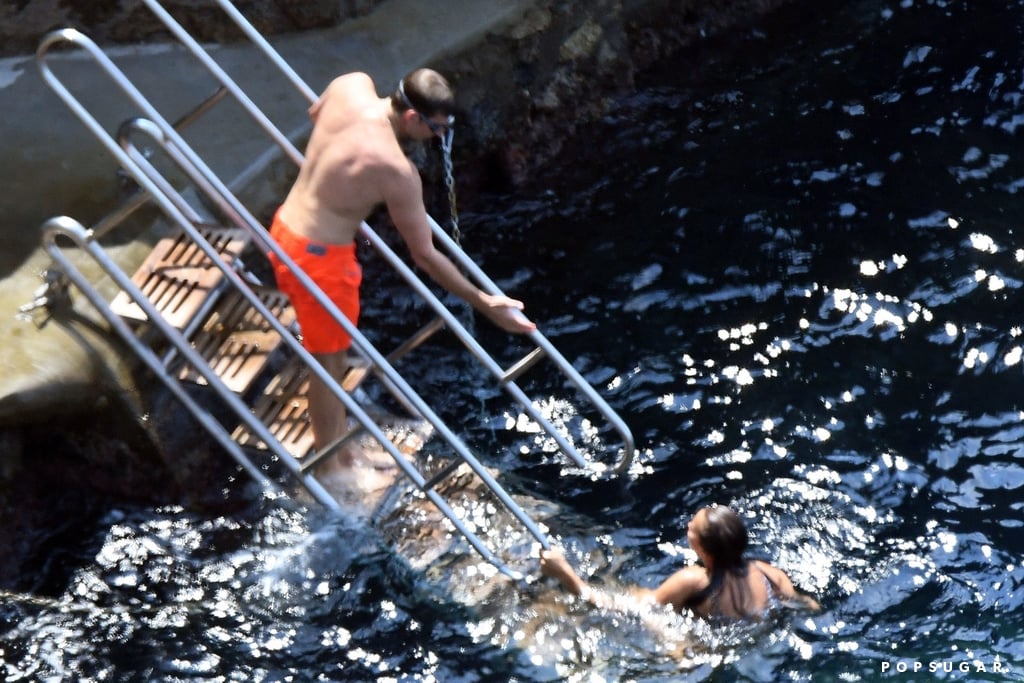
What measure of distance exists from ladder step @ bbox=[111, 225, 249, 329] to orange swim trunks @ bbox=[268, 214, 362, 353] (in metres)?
0.59

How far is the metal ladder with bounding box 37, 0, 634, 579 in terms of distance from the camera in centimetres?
549

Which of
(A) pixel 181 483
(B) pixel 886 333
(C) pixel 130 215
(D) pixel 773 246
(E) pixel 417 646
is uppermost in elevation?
(C) pixel 130 215

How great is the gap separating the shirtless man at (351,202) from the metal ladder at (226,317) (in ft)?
0.60

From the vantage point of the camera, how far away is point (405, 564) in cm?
620

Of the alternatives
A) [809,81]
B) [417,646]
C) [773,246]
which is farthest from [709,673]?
[809,81]

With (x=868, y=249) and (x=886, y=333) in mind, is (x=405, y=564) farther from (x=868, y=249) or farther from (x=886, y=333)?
(x=868, y=249)

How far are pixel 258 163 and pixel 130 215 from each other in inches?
35.3

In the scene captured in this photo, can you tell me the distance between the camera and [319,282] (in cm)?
568

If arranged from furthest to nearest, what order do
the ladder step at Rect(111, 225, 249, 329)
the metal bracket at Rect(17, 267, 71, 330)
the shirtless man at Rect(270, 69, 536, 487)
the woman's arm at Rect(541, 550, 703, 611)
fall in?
the metal bracket at Rect(17, 267, 71, 330), the ladder step at Rect(111, 225, 249, 329), the woman's arm at Rect(541, 550, 703, 611), the shirtless man at Rect(270, 69, 536, 487)

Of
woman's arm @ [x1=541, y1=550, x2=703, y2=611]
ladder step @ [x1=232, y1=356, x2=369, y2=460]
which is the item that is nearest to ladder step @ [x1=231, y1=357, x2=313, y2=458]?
ladder step @ [x1=232, y1=356, x2=369, y2=460]

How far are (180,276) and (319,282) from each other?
1.01 meters

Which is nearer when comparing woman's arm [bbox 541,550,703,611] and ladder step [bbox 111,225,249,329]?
woman's arm [bbox 541,550,703,611]

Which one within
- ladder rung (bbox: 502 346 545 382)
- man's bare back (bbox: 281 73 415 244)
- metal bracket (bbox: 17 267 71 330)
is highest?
metal bracket (bbox: 17 267 71 330)

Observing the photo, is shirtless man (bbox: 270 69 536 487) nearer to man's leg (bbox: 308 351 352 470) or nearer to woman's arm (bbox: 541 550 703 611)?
man's leg (bbox: 308 351 352 470)
